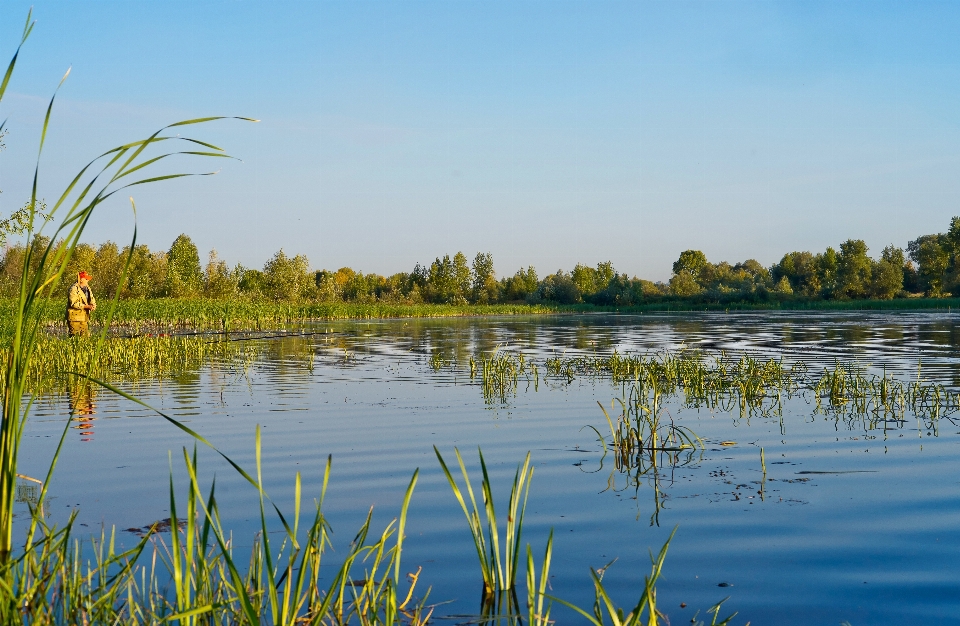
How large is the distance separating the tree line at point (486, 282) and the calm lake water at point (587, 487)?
180 ft

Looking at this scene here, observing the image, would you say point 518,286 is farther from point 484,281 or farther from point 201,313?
point 201,313

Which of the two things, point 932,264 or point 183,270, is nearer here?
point 183,270

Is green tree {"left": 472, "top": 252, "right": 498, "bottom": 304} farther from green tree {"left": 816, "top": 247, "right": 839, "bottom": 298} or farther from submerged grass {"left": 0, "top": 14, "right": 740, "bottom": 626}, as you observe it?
submerged grass {"left": 0, "top": 14, "right": 740, "bottom": 626}

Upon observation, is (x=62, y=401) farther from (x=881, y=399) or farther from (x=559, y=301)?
(x=559, y=301)

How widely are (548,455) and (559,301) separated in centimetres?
9095

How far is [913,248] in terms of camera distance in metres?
134

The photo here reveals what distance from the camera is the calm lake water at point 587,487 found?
472cm

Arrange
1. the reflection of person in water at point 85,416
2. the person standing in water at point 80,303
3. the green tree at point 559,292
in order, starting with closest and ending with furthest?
the reflection of person in water at point 85,416, the person standing in water at point 80,303, the green tree at point 559,292

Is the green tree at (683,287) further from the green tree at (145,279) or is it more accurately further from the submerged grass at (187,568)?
the submerged grass at (187,568)

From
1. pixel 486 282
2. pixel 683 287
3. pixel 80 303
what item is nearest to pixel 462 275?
pixel 486 282

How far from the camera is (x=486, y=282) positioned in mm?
111625

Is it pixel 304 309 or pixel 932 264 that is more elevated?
pixel 932 264

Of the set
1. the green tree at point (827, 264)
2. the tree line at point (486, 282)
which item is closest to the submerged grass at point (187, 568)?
the tree line at point (486, 282)

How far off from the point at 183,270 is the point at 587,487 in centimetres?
8502
